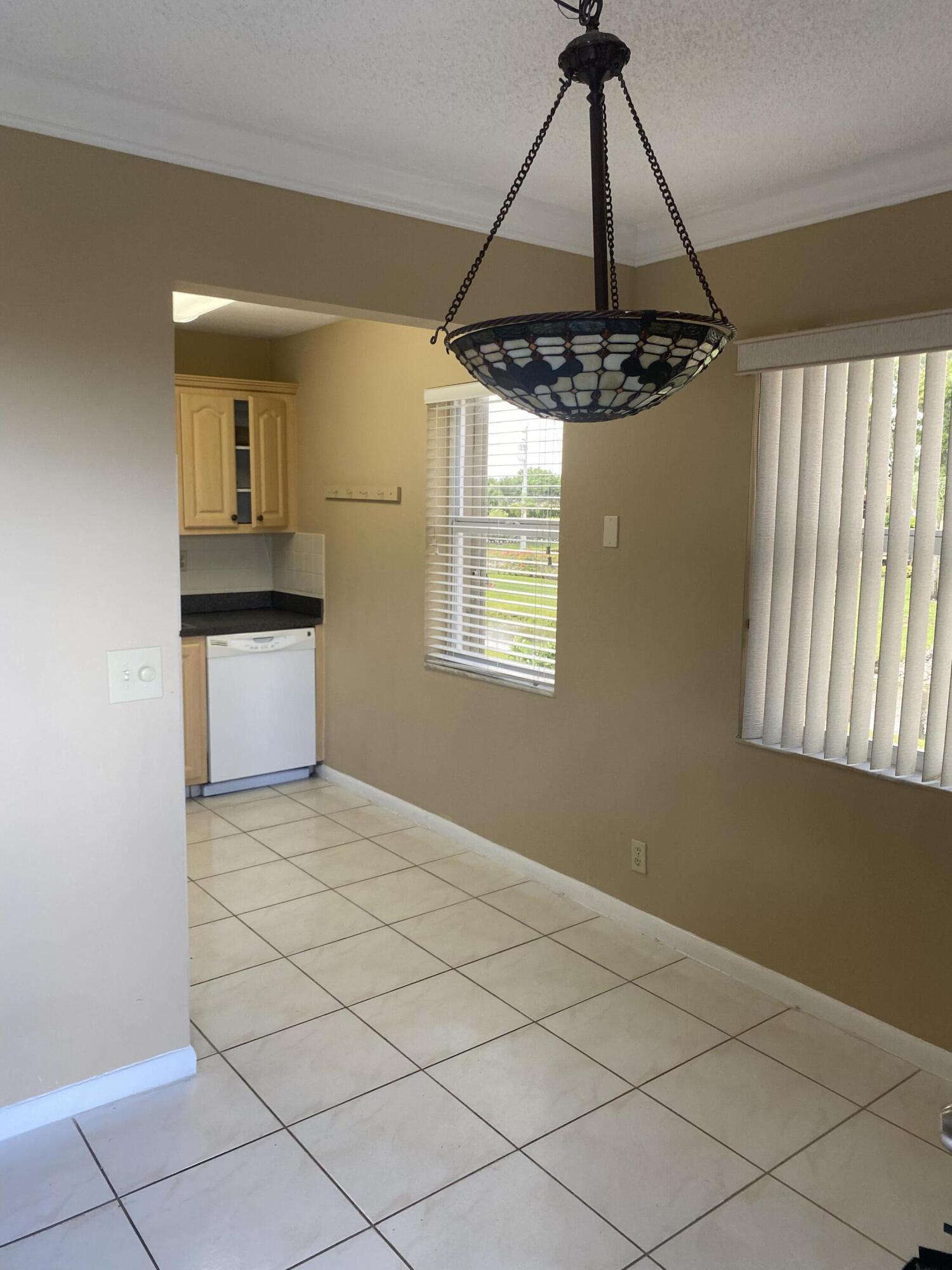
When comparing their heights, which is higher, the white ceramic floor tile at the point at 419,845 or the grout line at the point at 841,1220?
the white ceramic floor tile at the point at 419,845

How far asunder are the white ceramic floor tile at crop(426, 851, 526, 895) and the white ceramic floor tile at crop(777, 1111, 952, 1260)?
1.71 m

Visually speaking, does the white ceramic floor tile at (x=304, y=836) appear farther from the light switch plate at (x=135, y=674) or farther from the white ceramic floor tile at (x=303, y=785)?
the light switch plate at (x=135, y=674)

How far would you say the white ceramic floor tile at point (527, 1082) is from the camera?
8.05 ft

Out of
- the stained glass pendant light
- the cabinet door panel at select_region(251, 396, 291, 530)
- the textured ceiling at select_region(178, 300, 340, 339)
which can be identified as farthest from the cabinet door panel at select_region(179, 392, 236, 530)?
the stained glass pendant light

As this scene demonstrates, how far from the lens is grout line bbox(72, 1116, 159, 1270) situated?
2.00 m

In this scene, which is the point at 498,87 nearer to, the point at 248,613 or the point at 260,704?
the point at 260,704

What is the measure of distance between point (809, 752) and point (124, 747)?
1.96 meters

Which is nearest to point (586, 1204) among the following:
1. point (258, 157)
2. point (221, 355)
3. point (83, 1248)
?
point (83, 1248)

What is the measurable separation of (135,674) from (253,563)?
3303 millimetres

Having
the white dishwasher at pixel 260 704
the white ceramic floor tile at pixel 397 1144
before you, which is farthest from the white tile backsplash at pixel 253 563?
the white ceramic floor tile at pixel 397 1144

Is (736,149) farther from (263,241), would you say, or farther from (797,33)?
(263,241)

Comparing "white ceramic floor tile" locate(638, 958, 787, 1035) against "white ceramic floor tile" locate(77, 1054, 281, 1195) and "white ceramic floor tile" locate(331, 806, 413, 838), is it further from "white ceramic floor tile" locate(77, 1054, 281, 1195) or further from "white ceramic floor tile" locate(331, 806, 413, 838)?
"white ceramic floor tile" locate(331, 806, 413, 838)

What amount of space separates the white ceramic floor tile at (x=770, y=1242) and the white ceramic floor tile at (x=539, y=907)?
1417 millimetres

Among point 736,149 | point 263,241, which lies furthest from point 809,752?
point 263,241
